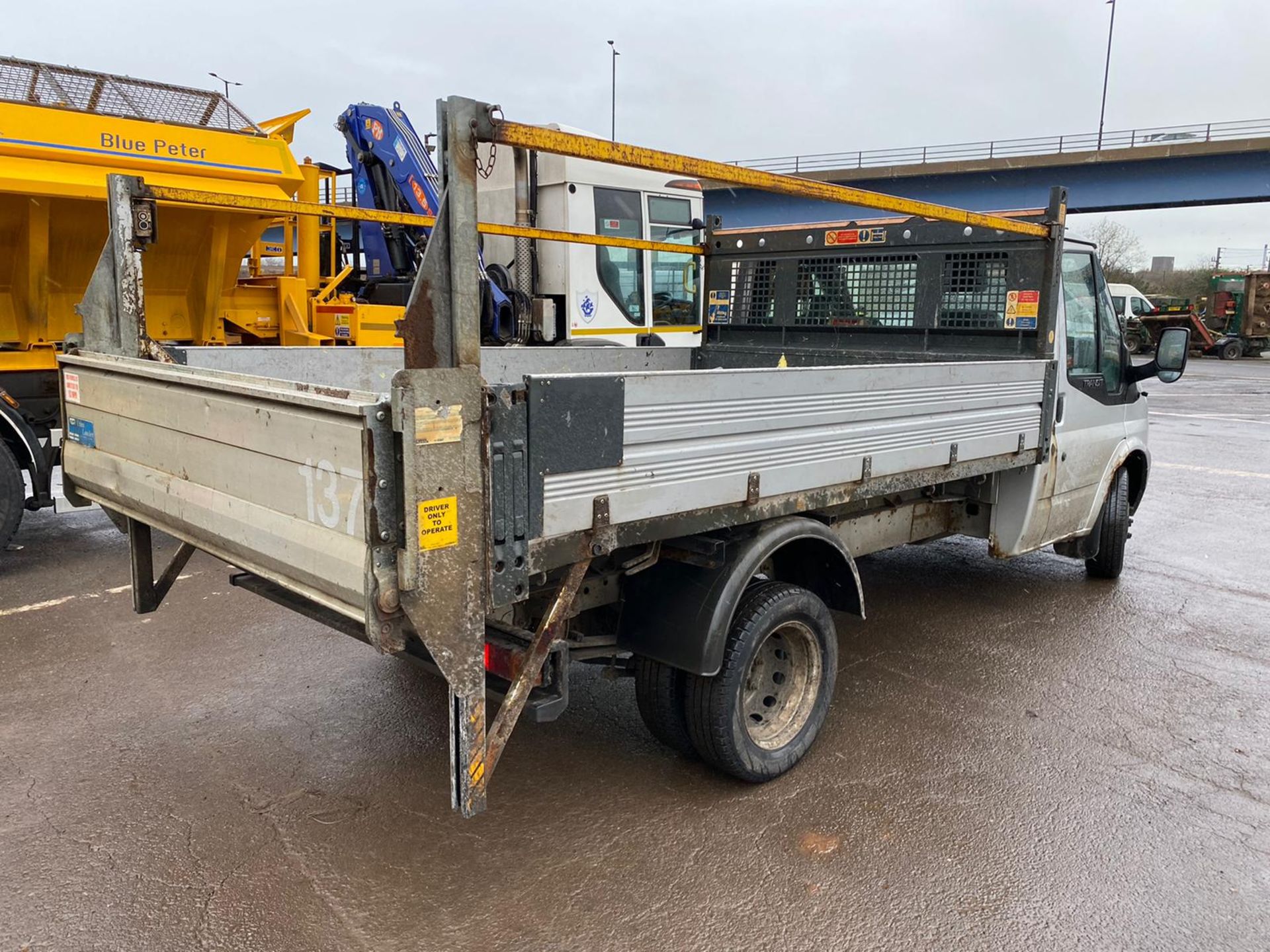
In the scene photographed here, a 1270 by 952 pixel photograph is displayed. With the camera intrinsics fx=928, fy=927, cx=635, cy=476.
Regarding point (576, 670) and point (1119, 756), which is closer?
point (1119, 756)

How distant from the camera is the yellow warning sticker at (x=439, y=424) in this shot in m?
2.25

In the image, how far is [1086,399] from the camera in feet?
17.2

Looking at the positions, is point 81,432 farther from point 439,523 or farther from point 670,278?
point 670,278

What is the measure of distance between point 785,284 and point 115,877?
15.3 ft

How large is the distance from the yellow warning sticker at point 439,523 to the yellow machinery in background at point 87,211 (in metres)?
4.72

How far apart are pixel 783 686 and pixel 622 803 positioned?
0.81 metres

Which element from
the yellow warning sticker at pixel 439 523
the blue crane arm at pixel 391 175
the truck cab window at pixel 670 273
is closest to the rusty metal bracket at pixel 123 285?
the yellow warning sticker at pixel 439 523

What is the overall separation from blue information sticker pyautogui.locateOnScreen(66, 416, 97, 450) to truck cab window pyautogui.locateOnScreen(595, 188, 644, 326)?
5.22m

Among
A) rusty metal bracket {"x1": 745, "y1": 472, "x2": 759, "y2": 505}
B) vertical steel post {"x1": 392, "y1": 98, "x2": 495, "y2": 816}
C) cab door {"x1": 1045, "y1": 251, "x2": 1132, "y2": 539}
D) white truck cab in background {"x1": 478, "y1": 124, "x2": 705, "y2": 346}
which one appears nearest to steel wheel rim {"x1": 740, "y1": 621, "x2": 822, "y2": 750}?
rusty metal bracket {"x1": 745, "y1": 472, "x2": 759, "y2": 505}

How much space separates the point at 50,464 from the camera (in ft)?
20.0

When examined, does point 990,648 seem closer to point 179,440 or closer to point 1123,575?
point 1123,575

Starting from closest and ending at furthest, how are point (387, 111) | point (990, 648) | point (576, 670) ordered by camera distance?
point (576, 670), point (990, 648), point (387, 111)

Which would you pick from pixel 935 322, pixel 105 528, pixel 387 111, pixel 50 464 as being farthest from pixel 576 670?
pixel 387 111

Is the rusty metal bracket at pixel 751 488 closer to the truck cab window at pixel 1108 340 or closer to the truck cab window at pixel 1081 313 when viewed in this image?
the truck cab window at pixel 1081 313
